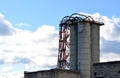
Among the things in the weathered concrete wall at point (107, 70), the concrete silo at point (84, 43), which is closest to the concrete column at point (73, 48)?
the concrete silo at point (84, 43)

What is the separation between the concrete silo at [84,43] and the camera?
2665 inches

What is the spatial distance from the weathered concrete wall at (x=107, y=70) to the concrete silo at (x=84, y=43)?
15947 millimetres

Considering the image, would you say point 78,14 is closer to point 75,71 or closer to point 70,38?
point 70,38

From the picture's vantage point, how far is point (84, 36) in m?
68.6

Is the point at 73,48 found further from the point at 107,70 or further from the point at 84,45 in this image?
the point at 107,70

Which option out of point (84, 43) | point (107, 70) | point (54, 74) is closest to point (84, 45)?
point (84, 43)

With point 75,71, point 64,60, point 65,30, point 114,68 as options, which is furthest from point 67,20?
point 114,68

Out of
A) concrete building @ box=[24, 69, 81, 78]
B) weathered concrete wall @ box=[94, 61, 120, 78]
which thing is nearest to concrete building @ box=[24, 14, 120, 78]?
concrete building @ box=[24, 69, 81, 78]

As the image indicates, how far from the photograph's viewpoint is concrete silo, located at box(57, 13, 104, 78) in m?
67.7

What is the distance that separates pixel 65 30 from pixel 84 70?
416 inches

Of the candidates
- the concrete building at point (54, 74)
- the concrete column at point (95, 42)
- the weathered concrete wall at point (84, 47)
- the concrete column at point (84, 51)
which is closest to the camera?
the concrete building at point (54, 74)

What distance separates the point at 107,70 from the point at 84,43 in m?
18.8

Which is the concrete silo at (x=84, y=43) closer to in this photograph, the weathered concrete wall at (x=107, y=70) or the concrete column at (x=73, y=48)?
the concrete column at (x=73, y=48)

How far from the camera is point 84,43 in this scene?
224 ft
